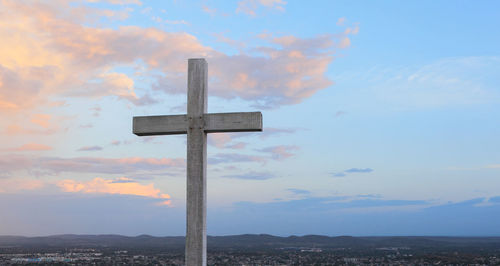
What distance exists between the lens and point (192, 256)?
8578 mm

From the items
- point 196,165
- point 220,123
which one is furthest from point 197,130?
point 196,165

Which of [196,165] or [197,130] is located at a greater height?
[197,130]

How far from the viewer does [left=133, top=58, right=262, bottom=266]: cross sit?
862 centimetres

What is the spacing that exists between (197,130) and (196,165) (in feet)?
1.81

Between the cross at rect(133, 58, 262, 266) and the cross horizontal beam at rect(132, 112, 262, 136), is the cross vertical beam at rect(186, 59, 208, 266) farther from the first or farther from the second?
the cross horizontal beam at rect(132, 112, 262, 136)

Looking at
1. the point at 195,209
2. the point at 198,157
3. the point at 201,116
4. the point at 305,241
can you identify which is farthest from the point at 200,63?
the point at 305,241

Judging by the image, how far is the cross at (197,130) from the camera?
862 centimetres

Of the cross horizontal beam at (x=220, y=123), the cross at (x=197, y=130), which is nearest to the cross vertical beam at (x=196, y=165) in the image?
the cross at (x=197, y=130)

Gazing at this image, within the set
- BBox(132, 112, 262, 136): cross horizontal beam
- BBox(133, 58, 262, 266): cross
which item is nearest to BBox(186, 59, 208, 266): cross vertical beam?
BBox(133, 58, 262, 266): cross

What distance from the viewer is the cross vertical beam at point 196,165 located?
8586mm

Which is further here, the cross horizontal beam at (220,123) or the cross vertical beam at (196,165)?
the cross horizontal beam at (220,123)

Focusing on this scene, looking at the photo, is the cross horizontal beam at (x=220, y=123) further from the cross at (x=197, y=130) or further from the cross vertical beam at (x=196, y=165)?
the cross vertical beam at (x=196, y=165)

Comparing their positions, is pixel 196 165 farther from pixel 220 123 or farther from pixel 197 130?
pixel 220 123

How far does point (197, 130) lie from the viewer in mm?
8844
